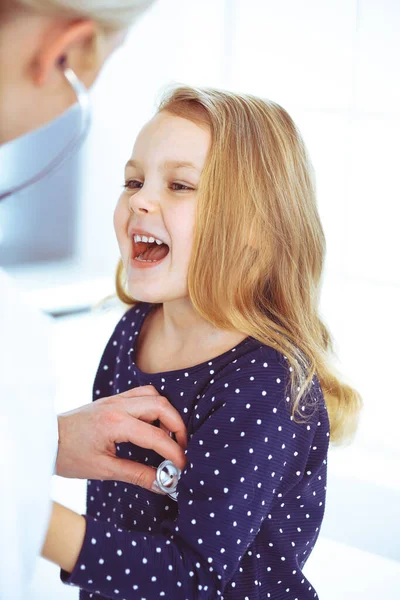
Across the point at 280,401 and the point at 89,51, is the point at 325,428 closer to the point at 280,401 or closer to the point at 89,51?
the point at 280,401

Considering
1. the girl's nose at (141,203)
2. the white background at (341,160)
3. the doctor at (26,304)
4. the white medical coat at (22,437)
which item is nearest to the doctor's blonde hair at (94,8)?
the doctor at (26,304)

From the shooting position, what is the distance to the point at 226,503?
959 mm

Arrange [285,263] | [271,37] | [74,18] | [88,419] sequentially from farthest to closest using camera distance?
[271,37]
[285,263]
[88,419]
[74,18]

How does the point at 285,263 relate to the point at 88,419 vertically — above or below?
above

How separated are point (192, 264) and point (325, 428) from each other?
0.99 feet

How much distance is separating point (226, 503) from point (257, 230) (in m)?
0.40

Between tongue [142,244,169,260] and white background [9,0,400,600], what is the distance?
736mm

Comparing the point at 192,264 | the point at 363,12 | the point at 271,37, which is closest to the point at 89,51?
the point at 192,264

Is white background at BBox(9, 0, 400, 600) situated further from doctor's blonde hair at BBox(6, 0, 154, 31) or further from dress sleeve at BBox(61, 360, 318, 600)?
doctor's blonde hair at BBox(6, 0, 154, 31)

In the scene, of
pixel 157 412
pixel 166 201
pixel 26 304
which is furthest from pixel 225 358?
pixel 26 304

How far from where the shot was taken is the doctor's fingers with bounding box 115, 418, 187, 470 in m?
1.02

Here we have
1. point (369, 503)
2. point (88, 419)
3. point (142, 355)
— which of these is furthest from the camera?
point (369, 503)

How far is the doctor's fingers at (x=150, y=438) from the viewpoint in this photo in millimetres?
1024

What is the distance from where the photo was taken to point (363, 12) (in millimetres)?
2119
